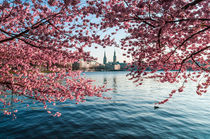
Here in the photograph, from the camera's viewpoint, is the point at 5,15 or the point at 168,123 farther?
the point at 168,123

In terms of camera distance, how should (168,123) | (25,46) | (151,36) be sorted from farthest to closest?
1. (168,123)
2. (25,46)
3. (151,36)

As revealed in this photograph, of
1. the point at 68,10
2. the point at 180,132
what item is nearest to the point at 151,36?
the point at 68,10

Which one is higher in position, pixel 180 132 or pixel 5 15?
pixel 5 15

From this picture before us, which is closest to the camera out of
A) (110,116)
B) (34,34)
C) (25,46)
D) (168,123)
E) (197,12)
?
(197,12)

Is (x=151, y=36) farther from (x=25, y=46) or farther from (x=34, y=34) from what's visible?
(x=25, y=46)

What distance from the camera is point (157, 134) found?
884 cm

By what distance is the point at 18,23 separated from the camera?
751 cm

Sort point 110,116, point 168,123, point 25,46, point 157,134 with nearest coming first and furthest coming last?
point 157,134 → point 25,46 → point 168,123 → point 110,116

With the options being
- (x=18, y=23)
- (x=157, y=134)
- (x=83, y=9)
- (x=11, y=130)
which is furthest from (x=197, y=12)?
(x=11, y=130)

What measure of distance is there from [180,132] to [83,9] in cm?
1042

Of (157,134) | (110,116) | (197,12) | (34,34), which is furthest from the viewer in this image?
(110,116)

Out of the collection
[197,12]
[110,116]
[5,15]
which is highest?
[5,15]

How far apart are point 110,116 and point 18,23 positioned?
34.1 feet

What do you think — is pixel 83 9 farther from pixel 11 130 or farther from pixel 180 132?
pixel 180 132
